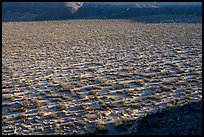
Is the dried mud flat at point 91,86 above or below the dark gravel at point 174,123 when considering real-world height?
below

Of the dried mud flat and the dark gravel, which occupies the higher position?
the dark gravel

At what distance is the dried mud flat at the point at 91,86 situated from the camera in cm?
1454

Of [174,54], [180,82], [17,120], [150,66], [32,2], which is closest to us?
[17,120]

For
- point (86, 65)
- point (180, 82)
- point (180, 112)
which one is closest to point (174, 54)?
point (86, 65)

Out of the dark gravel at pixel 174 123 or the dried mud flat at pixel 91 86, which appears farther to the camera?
the dried mud flat at pixel 91 86

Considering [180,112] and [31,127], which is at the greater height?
[180,112]

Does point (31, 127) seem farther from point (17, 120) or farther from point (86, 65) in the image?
point (86, 65)

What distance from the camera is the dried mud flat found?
1454 centimetres

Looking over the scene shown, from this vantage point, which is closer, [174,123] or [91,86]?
[174,123]

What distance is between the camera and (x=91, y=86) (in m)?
20.2

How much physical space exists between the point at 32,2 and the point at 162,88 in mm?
108093

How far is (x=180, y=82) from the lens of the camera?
2081 centimetres

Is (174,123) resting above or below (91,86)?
above

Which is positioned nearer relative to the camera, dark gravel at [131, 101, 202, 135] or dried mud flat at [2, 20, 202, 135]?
dark gravel at [131, 101, 202, 135]
